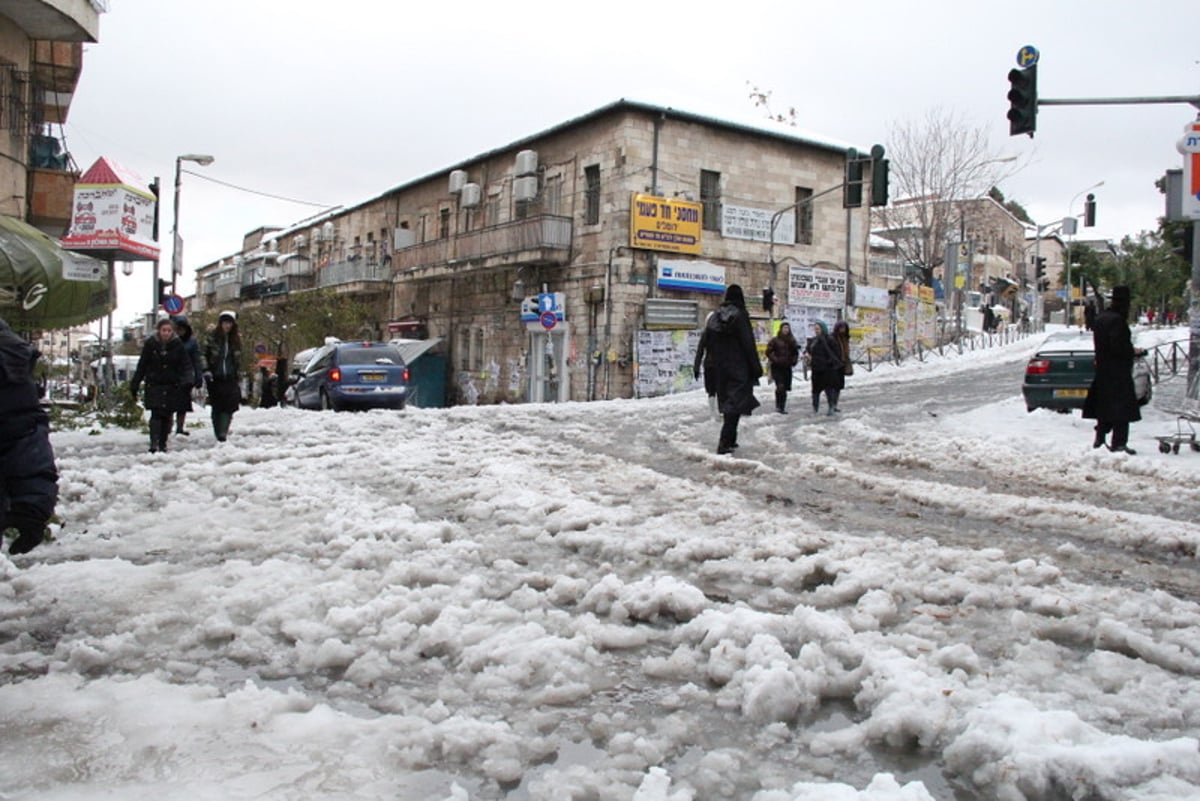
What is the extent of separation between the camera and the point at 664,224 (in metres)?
28.9

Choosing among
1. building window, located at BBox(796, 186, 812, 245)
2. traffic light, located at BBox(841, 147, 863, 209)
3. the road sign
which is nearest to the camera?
traffic light, located at BBox(841, 147, 863, 209)

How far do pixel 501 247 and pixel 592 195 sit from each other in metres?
3.88

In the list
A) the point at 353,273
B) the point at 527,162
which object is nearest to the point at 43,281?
the point at 527,162

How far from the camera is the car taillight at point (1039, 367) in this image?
1429 centimetres

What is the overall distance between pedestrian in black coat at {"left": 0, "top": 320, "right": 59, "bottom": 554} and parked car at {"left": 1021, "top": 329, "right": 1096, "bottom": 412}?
13.8 m

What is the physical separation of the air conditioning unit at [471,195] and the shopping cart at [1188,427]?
84.7ft

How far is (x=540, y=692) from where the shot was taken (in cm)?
343

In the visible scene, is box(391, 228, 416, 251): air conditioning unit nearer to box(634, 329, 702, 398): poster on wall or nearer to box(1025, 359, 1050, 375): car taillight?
box(634, 329, 702, 398): poster on wall

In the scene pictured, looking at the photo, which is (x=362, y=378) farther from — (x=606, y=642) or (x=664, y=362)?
(x=606, y=642)

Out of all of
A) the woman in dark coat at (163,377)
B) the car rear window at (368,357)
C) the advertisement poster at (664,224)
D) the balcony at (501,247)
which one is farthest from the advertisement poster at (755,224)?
the woman in dark coat at (163,377)

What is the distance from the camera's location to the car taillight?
1429 cm

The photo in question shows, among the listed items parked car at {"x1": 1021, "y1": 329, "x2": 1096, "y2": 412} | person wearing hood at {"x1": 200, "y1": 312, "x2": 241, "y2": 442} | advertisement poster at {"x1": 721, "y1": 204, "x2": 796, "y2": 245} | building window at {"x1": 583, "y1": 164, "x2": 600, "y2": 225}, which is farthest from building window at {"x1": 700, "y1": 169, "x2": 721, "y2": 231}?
person wearing hood at {"x1": 200, "y1": 312, "x2": 241, "y2": 442}

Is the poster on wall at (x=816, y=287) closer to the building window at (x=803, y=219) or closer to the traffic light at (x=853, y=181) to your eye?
the building window at (x=803, y=219)

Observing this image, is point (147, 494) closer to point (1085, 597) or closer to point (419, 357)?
point (1085, 597)
